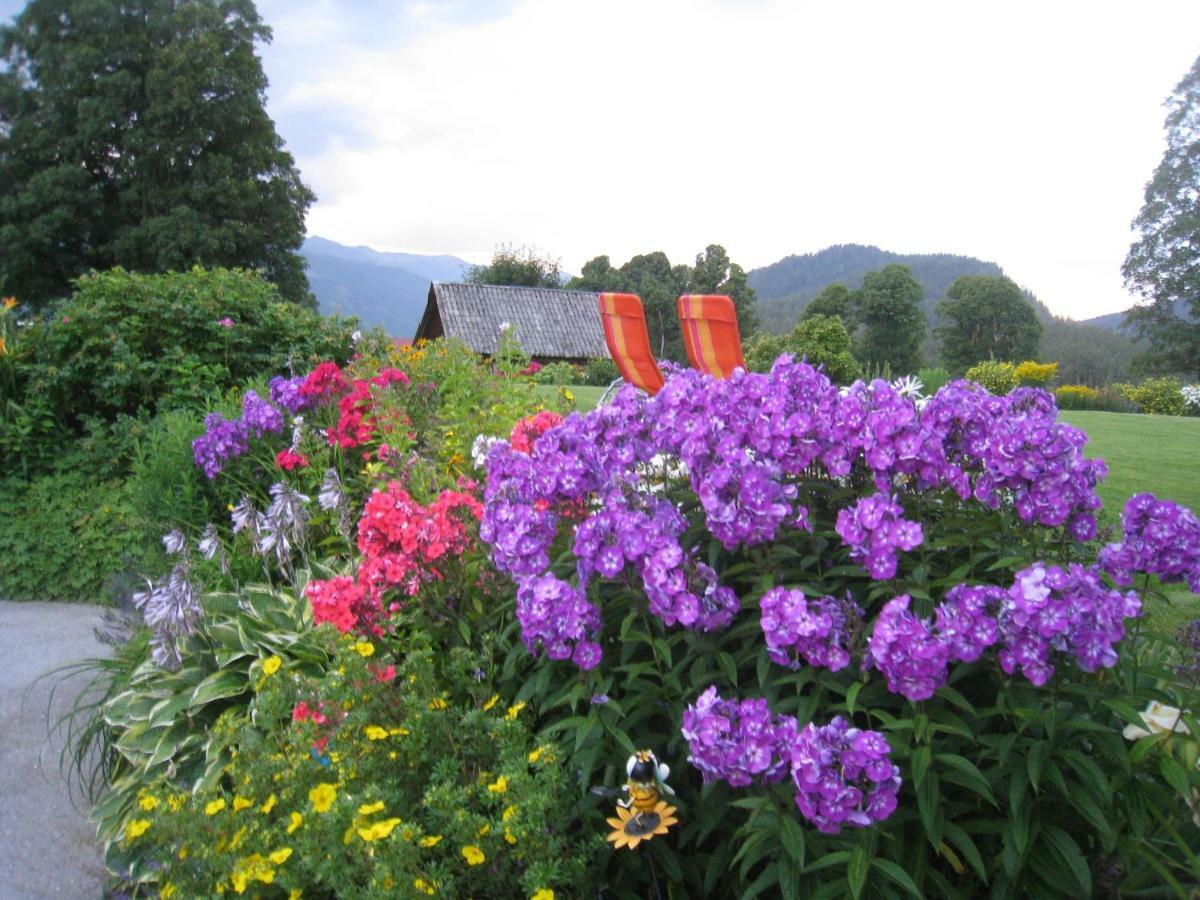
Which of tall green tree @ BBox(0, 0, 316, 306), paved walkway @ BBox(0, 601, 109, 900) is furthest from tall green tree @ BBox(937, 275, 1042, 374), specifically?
paved walkway @ BBox(0, 601, 109, 900)

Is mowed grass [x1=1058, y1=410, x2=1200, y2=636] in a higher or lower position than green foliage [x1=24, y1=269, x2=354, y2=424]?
lower

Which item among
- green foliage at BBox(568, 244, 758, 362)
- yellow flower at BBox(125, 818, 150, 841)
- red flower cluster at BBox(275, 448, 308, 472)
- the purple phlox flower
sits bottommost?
yellow flower at BBox(125, 818, 150, 841)

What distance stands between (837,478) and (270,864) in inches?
63.2

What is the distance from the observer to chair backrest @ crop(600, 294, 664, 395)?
9.06m

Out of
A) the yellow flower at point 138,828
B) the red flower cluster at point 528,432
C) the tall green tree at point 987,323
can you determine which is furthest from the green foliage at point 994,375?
the tall green tree at point 987,323

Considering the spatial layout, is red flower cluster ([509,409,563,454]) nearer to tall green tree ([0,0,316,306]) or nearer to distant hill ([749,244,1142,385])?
tall green tree ([0,0,316,306])

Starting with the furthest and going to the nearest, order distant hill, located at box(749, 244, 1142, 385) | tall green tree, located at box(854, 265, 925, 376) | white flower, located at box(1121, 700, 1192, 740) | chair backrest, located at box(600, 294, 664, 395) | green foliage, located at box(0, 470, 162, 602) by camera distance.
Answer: distant hill, located at box(749, 244, 1142, 385), tall green tree, located at box(854, 265, 925, 376), chair backrest, located at box(600, 294, 664, 395), green foliage, located at box(0, 470, 162, 602), white flower, located at box(1121, 700, 1192, 740)

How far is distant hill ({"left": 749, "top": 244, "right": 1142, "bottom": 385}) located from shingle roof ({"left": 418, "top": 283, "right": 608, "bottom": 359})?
78.7 feet

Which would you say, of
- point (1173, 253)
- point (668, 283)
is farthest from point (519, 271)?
point (1173, 253)

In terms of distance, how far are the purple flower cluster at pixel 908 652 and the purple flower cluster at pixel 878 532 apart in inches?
6.8

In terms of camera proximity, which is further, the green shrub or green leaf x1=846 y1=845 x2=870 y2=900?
the green shrub

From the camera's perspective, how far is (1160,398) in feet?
79.6

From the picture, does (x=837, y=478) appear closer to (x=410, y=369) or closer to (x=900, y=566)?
(x=900, y=566)

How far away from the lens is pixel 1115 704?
1.54 meters
